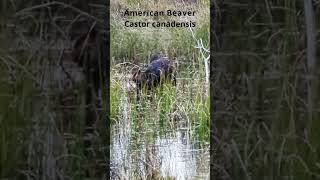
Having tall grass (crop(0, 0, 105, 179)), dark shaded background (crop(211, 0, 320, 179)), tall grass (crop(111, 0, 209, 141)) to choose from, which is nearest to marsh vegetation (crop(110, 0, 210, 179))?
tall grass (crop(111, 0, 209, 141))

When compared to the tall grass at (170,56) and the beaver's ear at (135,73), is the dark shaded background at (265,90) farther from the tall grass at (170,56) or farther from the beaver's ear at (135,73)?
the beaver's ear at (135,73)

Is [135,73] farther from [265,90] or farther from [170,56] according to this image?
[265,90]

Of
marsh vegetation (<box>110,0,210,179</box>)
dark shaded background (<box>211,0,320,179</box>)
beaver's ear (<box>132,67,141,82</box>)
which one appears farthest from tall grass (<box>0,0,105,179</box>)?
dark shaded background (<box>211,0,320,179</box>)

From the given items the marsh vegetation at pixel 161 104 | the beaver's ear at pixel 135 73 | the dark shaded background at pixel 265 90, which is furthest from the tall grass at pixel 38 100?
the dark shaded background at pixel 265 90

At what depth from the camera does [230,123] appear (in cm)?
394

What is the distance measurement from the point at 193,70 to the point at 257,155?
817mm

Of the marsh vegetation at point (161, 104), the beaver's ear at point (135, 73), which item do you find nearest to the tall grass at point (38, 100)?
the marsh vegetation at point (161, 104)

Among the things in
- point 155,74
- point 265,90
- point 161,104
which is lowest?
point 161,104

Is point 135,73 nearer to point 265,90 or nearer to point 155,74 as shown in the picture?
point 155,74

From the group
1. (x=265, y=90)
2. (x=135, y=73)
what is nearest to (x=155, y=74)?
(x=135, y=73)

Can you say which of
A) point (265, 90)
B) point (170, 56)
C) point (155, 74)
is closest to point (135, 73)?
point (155, 74)

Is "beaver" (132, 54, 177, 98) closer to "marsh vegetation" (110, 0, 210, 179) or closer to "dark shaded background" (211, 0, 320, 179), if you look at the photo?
"marsh vegetation" (110, 0, 210, 179)

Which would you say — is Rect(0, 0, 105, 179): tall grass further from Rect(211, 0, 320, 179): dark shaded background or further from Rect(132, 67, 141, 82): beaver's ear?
Rect(211, 0, 320, 179): dark shaded background

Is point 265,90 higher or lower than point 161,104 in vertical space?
higher
